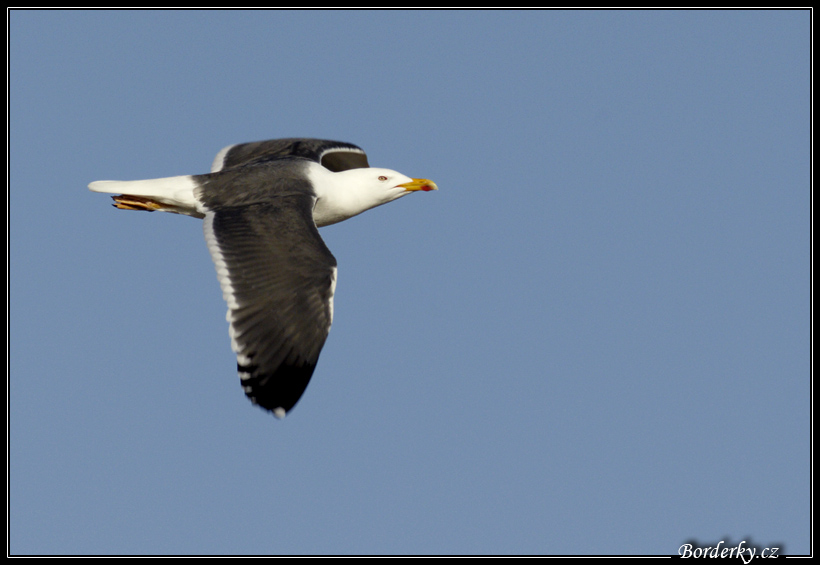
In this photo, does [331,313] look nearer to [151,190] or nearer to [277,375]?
[277,375]

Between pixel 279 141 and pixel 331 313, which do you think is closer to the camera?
pixel 331 313

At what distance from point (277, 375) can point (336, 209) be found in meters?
3.42

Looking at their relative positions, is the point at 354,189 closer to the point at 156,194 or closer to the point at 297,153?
the point at 297,153

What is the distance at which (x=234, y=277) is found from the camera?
10.1 metres

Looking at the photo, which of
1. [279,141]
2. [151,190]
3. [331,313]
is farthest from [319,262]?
[279,141]

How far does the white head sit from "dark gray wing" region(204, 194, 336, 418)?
5.25 feet

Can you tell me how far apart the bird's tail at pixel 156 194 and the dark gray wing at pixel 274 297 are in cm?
102

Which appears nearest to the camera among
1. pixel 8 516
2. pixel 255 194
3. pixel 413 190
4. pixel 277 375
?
pixel 277 375

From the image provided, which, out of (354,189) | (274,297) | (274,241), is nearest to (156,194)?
(274,241)

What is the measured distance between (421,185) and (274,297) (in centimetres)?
390

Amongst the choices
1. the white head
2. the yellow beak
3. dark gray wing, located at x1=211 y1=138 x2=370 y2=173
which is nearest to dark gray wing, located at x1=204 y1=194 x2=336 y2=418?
the white head

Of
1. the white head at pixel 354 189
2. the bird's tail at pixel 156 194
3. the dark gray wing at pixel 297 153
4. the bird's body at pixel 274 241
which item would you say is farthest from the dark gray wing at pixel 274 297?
the dark gray wing at pixel 297 153

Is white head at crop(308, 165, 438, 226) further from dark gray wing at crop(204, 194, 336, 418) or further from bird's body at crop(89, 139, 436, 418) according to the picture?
dark gray wing at crop(204, 194, 336, 418)

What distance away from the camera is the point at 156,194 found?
39.0 ft
